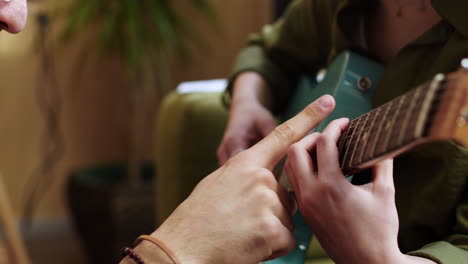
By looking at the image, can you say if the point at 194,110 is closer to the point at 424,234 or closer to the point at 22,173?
the point at 424,234

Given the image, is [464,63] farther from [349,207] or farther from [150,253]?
[150,253]

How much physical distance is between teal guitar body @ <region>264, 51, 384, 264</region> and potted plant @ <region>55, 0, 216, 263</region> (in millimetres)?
1147

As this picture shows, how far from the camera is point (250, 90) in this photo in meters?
1.04

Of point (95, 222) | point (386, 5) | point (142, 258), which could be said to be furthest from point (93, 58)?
point (142, 258)

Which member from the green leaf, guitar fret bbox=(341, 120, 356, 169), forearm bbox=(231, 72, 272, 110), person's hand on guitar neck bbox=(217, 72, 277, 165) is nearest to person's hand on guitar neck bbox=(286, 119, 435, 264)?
guitar fret bbox=(341, 120, 356, 169)

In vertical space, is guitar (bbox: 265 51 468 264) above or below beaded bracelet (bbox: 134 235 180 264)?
above

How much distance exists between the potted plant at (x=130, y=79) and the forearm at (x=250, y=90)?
0.87 metres

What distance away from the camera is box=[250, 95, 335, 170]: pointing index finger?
0.60 metres

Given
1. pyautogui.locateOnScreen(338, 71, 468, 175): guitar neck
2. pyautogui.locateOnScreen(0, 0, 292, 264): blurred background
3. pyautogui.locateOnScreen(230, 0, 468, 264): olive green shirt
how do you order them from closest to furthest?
pyautogui.locateOnScreen(338, 71, 468, 175): guitar neck
pyautogui.locateOnScreen(230, 0, 468, 264): olive green shirt
pyautogui.locateOnScreen(0, 0, 292, 264): blurred background

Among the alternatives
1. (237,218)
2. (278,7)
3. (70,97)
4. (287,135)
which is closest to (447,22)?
(287,135)

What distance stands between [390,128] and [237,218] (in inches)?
7.5

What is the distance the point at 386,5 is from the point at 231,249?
0.48 m

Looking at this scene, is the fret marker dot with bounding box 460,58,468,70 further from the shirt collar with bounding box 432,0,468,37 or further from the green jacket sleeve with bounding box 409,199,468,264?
the green jacket sleeve with bounding box 409,199,468,264

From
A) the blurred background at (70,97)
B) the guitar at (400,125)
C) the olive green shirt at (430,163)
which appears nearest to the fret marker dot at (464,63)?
the olive green shirt at (430,163)
